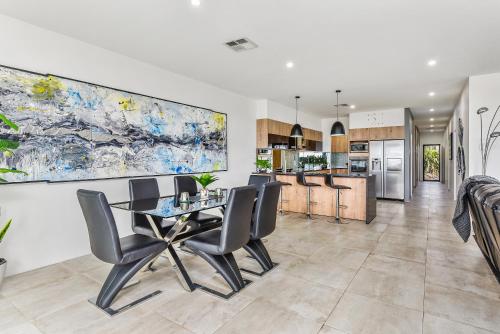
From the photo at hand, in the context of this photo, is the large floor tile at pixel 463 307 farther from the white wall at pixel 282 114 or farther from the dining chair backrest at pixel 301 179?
the white wall at pixel 282 114

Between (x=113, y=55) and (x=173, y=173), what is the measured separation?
6.66 ft

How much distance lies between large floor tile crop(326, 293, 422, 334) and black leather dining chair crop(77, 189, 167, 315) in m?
1.65

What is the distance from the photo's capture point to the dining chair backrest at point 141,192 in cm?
348

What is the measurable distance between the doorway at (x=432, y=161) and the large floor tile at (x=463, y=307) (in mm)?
15228

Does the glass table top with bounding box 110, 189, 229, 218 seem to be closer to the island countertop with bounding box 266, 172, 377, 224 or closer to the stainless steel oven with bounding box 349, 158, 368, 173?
the island countertop with bounding box 266, 172, 377, 224

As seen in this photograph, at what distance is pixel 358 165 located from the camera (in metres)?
8.59

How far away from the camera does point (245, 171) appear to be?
673 centimetres

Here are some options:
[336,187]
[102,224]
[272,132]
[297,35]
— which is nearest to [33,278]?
[102,224]

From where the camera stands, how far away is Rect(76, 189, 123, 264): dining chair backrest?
219 cm

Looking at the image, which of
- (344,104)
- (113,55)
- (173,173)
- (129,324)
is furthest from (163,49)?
(344,104)

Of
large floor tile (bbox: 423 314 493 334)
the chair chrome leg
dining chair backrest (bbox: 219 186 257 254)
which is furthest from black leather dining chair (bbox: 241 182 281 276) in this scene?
large floor tile (bbox: 423 314 493 334)

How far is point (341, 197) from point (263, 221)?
317cm

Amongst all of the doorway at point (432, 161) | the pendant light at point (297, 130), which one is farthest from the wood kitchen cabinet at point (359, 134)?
the doorway at point (432, 161)

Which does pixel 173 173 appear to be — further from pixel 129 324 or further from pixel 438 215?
pixel 438 215
